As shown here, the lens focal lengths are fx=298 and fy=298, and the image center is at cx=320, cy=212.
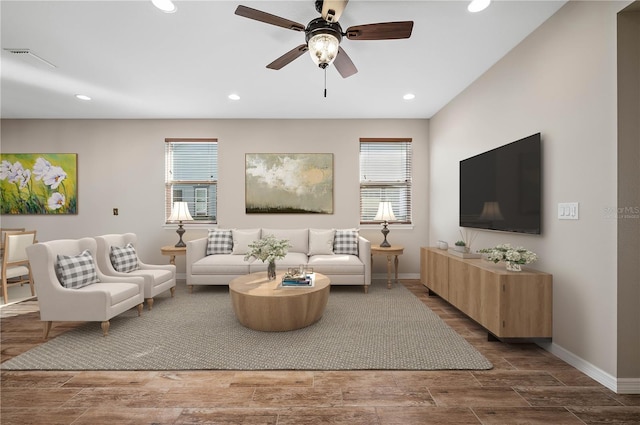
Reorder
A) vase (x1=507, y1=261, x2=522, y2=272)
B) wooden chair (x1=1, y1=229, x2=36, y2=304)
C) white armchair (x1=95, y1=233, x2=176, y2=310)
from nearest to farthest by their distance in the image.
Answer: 1. vase (x1=507, y1=261, x2=522, y2=272)
2. white armchair (x1=95, y1=233, x2=176, y2=310)
3. wooden chair (x1=1, y1=229, x2=36, y2=304)

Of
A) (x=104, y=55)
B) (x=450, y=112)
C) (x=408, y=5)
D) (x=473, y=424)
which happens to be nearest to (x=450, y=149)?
(x=450, y=112)

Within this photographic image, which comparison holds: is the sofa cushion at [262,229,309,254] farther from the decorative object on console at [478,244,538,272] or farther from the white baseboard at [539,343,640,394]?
the white baseboard at [539,343,640,394]

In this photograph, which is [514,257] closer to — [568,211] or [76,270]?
[568,211]

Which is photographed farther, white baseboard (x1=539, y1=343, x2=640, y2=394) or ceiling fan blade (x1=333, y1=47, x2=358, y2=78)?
ceiling fan blade (x1=333, y1=47, x2=358, y2=78)

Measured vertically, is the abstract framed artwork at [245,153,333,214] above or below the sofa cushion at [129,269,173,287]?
above

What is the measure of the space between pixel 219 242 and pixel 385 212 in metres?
2.66

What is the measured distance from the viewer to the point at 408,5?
228cm

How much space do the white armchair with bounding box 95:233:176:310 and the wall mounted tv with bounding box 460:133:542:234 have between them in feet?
12.6

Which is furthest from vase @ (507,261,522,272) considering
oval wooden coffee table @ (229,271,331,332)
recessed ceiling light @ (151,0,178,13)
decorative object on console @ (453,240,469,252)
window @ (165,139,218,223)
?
window @ (165,139,218,223)

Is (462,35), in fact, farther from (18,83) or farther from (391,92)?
(18,83)

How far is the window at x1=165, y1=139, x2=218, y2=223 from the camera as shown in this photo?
516 centimetres

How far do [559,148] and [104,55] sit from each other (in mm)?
4254

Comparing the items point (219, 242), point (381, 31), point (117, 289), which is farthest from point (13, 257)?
point (381, 31)

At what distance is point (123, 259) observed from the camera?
3576 millimetres
